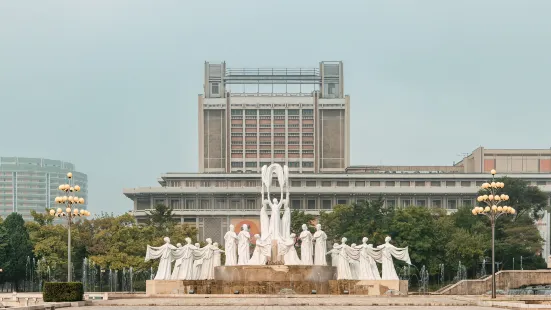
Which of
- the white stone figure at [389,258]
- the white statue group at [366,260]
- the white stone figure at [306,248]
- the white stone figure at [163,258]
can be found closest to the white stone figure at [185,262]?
the white stone figure at [163,258]

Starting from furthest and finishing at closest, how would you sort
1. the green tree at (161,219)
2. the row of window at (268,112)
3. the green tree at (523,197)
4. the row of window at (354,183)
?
the row of window at (268,112) → the row of window at (354,183) → the green tree at (523,197) → the green tree at (161,219)

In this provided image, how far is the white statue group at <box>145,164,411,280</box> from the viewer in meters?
57.3

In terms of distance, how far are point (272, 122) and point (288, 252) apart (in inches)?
3728

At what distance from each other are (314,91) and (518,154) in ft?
98.5

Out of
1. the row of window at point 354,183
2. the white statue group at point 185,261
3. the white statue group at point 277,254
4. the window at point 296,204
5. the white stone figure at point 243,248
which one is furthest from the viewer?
the window at point 296,204

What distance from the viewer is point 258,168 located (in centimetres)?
14925

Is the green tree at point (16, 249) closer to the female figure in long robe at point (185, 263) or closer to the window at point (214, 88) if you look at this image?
the female figure in long robe at point (185, 263)

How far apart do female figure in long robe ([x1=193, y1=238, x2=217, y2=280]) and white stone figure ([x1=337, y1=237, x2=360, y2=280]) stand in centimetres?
694

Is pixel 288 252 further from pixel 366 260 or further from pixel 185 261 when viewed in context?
pixel 185 261

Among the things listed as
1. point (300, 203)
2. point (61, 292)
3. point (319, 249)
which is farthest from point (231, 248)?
point (300, 203)

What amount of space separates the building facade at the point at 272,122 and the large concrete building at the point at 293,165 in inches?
5.4

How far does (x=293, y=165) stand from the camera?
152000 millimetres

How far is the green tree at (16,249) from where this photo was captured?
8350 centimetres

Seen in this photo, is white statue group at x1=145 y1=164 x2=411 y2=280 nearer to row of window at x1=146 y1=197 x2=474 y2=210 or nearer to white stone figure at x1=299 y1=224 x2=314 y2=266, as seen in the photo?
white stone figure at x1=299 y1=224 x2=314 y2=266
